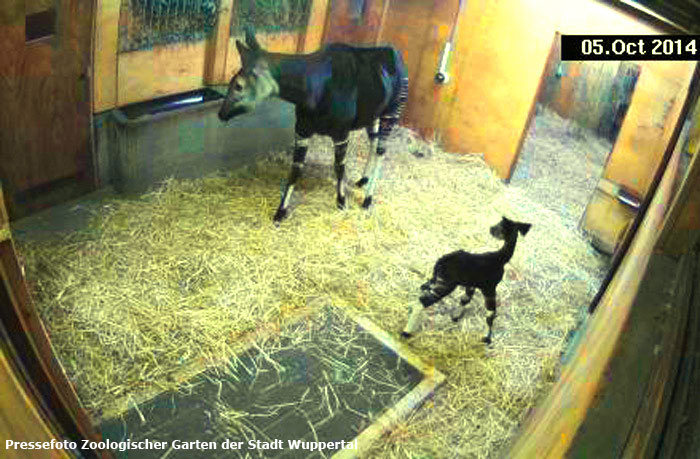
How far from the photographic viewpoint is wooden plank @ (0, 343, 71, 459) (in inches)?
60.2

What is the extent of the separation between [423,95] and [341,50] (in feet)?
6.72

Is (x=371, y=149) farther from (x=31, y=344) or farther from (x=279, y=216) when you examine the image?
(x=31, y=344)

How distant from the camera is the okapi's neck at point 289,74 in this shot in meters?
4.48

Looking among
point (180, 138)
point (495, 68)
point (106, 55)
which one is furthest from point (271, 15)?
point (495, 68)

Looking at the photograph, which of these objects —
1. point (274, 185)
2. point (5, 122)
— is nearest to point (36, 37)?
point (5, 122)

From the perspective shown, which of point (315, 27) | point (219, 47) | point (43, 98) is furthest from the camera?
point (315, 27)

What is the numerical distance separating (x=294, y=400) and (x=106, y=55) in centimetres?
274

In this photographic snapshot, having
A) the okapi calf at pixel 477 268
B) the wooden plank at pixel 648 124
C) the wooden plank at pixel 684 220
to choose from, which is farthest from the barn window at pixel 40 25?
the wooden plank at pixel 648 124

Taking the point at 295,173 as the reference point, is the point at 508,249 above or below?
above

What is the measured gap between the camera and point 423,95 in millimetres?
6773

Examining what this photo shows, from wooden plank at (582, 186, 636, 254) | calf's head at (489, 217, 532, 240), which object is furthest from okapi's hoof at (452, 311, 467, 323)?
wooden plank at (582, 186, 636, 254)

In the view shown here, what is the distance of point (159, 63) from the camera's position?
15.9 ft
